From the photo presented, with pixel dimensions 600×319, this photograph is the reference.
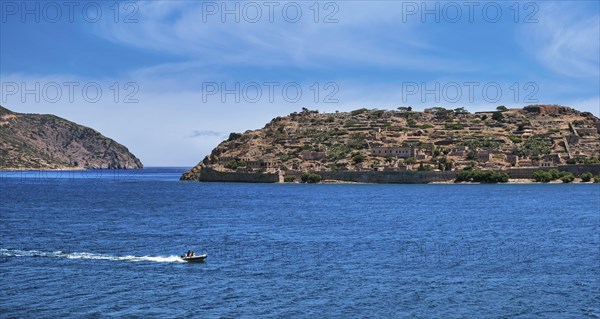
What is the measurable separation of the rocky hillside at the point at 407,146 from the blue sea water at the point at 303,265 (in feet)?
248

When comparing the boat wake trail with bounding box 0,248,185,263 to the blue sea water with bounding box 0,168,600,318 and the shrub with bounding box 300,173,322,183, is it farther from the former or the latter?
the shrub with bounding box 300,173,322,183

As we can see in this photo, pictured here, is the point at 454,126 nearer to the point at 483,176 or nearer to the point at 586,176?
the point at 483,176

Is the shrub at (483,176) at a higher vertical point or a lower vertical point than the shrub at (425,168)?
lower

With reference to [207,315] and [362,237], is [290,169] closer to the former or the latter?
[362,237]

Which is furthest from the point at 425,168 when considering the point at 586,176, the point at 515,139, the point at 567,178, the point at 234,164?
the point at 234,164

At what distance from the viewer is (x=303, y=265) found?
38594 millimetres

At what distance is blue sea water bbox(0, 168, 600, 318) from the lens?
95.8ft

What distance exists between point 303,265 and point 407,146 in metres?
122

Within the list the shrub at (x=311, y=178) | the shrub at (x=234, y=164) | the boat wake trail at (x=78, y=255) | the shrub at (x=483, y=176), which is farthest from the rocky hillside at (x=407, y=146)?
the boat wake trail at (x=78, y=255)

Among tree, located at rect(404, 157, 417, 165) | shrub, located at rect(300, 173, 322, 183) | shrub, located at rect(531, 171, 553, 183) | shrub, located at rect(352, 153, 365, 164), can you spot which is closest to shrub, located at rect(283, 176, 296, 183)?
shrub, located at rect(300, 173, 322, 183)

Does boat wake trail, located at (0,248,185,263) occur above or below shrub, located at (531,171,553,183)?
below

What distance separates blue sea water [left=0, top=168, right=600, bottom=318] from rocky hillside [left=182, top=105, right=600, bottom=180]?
75.5 meters

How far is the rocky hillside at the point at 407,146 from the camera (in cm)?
14700

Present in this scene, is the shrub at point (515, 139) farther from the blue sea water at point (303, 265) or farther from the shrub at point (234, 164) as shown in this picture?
the blue sea water at point (303, 265)
